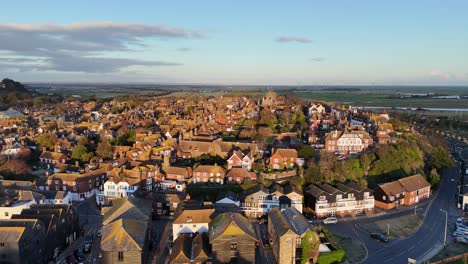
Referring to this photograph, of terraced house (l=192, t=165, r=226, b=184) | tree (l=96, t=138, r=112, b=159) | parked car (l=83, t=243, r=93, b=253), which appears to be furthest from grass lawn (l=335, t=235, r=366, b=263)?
tree (l=96, t=138, r=112, b=159)

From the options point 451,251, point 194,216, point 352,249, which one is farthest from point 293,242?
point 451,251

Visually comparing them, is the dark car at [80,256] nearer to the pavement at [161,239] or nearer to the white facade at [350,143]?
the pavement at [161,239]

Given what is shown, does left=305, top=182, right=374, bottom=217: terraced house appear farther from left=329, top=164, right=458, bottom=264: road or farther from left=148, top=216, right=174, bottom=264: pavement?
left=148, top=216, right=174, bottom=264: pavement

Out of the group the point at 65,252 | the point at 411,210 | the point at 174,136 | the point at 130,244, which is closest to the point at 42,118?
the point at 174,136

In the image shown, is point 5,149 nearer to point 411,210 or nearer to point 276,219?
point 276,219

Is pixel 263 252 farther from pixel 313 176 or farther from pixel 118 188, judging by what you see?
pixel 118 188

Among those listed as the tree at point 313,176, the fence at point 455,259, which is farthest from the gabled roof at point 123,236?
the fence at point 455,259
